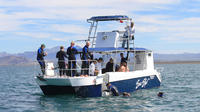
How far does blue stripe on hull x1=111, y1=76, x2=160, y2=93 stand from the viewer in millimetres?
20177

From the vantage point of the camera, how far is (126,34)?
22.1 meters

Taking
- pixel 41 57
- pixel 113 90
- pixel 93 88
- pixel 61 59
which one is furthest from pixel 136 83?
pixel 41 57

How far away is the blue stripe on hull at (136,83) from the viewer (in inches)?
794

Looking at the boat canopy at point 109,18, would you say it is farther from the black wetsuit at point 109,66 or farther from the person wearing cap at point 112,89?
the person wearing cap at point 112,89

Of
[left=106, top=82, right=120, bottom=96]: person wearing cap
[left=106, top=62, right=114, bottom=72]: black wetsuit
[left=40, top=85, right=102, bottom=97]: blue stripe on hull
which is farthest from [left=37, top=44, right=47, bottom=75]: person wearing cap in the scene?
[left=106, top=62, right=114, bottom=72]: black wetsuit

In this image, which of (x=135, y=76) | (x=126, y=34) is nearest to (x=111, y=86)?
(x=135, y=76)

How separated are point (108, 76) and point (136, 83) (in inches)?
135

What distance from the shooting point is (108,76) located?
18.9 m

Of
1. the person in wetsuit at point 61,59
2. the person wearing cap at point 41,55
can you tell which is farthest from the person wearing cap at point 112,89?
the person wearing cap at point 41,55

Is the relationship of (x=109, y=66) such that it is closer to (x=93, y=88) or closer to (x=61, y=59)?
(x=93, y=88)

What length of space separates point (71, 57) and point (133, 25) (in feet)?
16.5

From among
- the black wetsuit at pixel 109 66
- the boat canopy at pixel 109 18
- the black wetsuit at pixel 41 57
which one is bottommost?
the black wetsuit at pixel 109 66

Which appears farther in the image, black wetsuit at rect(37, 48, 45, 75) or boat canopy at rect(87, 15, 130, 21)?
boat canopy at rect(87, 15, 130, 21)

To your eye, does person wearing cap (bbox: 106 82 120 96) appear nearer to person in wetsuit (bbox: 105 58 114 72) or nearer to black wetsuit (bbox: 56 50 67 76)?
person in wetsuit (bbox: 105 58 114 72)
